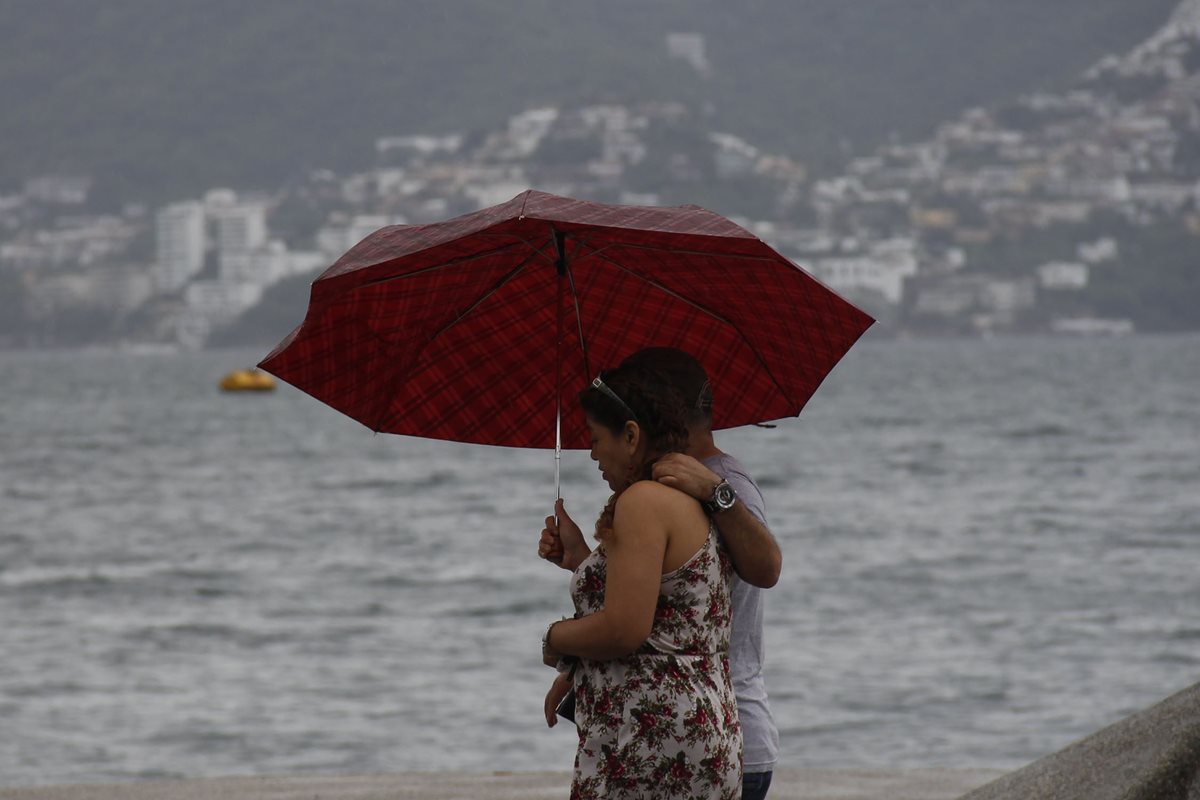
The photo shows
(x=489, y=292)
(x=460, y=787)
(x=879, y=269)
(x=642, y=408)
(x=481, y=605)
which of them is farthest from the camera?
(x=879, y=269)

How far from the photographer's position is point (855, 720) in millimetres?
10422

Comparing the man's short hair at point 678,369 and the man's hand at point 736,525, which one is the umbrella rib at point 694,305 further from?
the man's hand at point 736,525

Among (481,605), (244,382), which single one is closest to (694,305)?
(481,605)

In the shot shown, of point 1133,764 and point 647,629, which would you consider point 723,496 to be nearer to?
point 647,629

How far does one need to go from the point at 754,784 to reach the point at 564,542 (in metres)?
0.52

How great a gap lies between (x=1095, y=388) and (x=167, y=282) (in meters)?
111

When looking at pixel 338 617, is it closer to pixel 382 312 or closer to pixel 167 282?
pixel 382 312

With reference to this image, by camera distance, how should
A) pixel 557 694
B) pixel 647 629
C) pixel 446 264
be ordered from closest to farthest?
pixel 647 629
pixel 557 694
pixel 446 264

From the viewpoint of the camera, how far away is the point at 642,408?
287 cm

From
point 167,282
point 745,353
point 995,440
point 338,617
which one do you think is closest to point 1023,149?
point 167,282

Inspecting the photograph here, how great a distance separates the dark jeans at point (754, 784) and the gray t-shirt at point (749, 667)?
A: 1 cm

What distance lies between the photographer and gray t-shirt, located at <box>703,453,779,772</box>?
3051 millimetres

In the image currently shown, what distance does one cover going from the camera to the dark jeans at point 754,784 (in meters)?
3.08

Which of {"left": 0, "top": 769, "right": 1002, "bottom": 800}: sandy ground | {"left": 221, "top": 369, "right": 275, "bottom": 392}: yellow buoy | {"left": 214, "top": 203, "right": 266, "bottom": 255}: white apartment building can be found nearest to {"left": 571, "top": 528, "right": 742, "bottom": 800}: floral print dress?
{"left": 0, "top": 769, "right": 1002, "bottom": 800}: sandy ground
